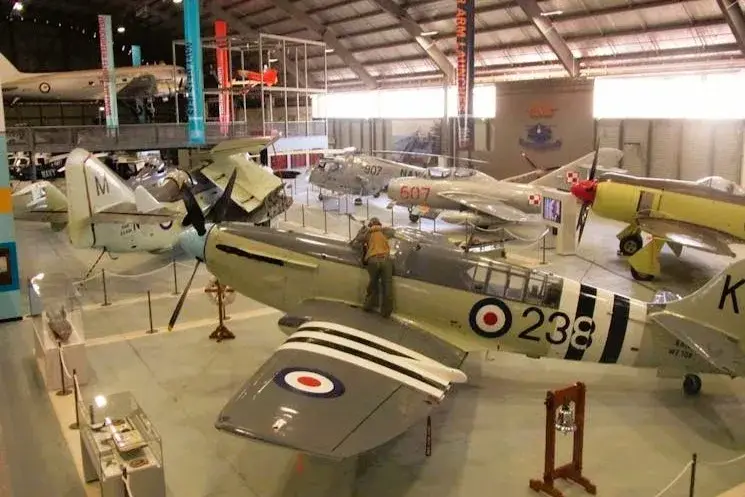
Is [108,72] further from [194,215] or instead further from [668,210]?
[668,210]

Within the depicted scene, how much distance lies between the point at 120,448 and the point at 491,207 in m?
12.8

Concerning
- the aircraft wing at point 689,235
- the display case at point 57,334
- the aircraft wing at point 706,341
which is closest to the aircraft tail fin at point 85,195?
the display case at point 57,334

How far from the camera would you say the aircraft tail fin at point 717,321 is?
654cm

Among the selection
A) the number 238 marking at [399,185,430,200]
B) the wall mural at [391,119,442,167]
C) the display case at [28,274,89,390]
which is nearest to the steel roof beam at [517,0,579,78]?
the wall mural at [391,119,442,167]

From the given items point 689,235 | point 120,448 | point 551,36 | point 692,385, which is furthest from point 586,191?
point 551,36

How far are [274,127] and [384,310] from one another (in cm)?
2372

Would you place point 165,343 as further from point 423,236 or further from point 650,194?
point 650,194

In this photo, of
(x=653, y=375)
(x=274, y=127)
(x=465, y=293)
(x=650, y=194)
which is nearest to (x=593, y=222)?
A: (x=650, y=194)

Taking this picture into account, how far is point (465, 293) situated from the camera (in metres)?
7.49

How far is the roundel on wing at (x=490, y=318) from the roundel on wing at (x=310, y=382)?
2.23 metres

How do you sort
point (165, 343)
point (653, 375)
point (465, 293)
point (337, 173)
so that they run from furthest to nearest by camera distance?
point (337, 173)
point (165, 343)
point (653, 375)
point (465, 293)

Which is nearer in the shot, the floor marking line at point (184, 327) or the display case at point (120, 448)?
the display case at point (120, 448)

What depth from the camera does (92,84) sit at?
35.9 m

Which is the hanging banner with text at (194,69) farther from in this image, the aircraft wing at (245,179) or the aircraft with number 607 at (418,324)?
the aircraft with number 607 at (418,324)
